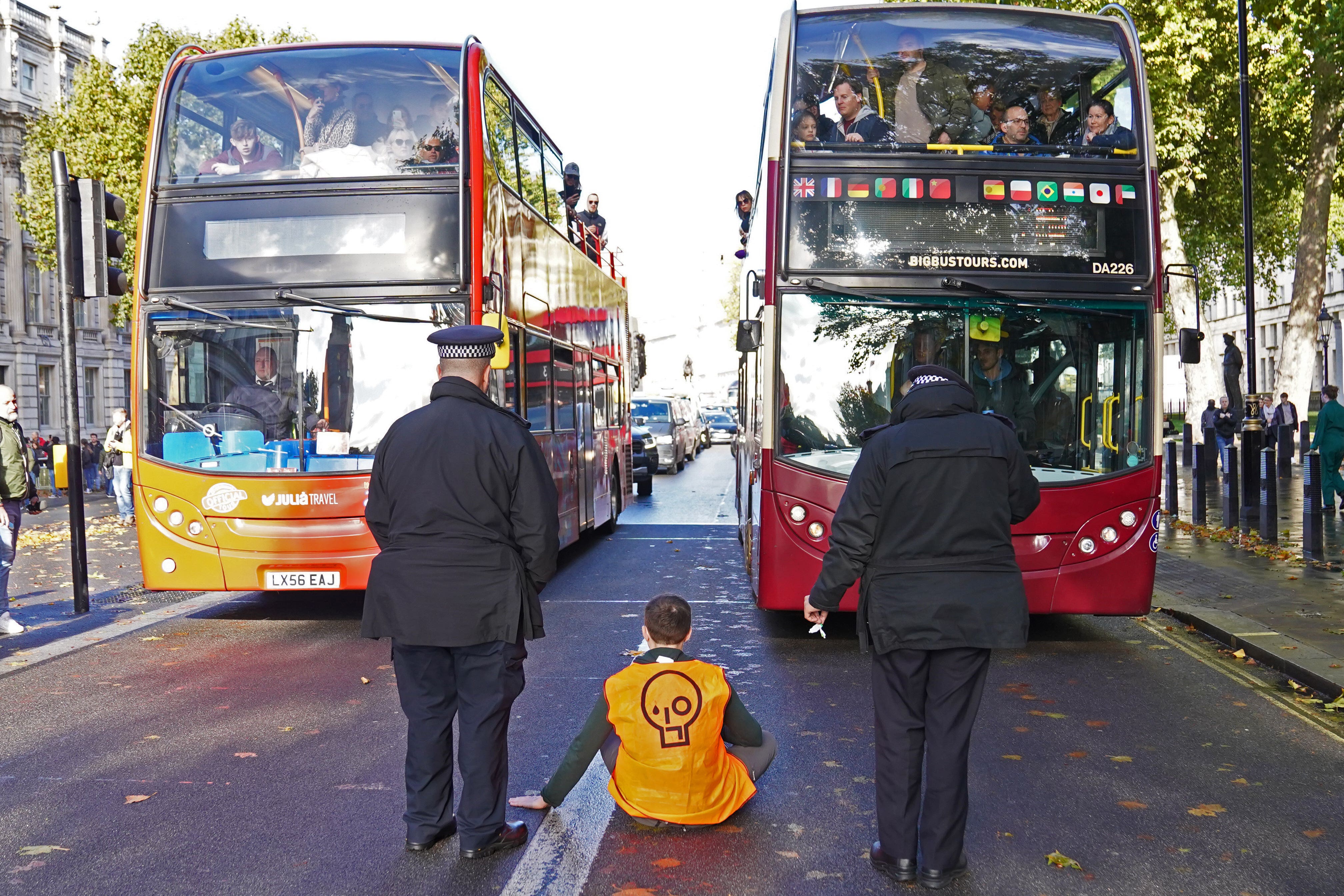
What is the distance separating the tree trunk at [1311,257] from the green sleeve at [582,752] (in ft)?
84.9

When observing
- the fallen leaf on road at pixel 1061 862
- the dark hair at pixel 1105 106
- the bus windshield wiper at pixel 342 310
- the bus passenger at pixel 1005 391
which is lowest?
the fallen leaf on road at pixel 1061 862

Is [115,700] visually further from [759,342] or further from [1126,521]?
[1126,521]

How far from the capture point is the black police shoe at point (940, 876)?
4.27 metres

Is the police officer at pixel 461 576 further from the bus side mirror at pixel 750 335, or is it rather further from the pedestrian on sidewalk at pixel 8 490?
the pedestrian on sidewalk at pixel 8 490

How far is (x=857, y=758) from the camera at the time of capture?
19.4ft

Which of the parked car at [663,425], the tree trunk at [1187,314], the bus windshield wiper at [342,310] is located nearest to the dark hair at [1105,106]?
the bus windshield wiper at [342,310]

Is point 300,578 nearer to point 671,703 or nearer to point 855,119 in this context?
point 855,119

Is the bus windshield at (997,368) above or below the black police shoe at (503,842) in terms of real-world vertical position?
above

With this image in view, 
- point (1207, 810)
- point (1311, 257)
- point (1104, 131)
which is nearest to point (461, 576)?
point (1207, 810)

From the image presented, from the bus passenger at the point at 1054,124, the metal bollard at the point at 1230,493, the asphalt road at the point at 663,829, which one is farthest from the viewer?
the metal bollard at the point at 1230,493

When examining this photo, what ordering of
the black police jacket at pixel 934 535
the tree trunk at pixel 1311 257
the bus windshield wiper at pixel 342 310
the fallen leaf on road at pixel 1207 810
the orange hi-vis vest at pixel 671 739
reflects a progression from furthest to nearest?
the tree trunk at pixel 1311 257 < the bus windshield wiper at pixel 342 310 < the fallen leaf on road at pixel 1207 810 < the orange hi-vis vest at pixel 671 739 < the black police jacket at pixel 934 535

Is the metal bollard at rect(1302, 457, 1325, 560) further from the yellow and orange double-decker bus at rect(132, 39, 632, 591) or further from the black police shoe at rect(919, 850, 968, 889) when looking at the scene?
the black police shoe at rect(919, 850, 968, 889)

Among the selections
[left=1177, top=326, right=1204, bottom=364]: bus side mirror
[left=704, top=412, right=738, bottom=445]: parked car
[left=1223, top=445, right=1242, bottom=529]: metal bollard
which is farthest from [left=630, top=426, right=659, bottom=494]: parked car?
[left=704, top=412, right=738, bottom=445]: parked car

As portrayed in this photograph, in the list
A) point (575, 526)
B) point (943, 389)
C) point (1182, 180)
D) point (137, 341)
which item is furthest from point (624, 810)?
point (1182, 180)
